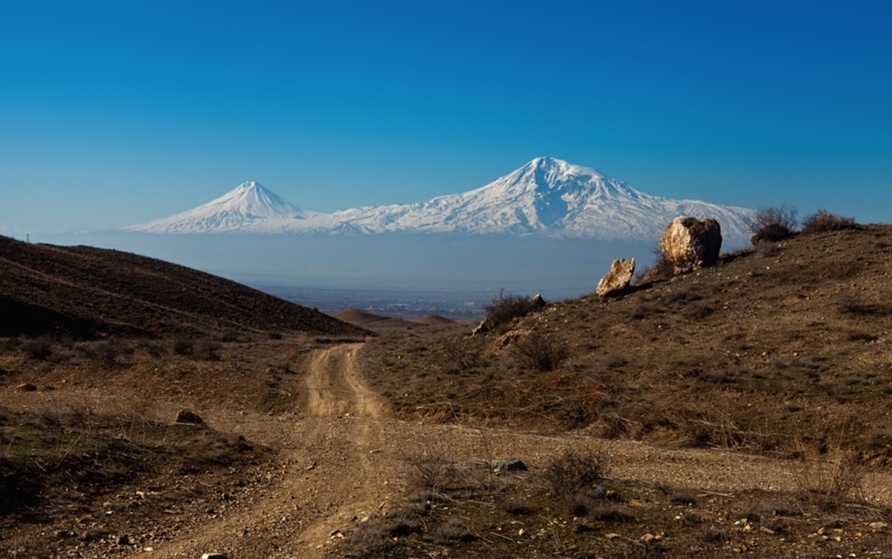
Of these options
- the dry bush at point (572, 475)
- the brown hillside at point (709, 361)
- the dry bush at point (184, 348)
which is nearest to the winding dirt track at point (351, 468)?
the brown hillside at point (709, 361)

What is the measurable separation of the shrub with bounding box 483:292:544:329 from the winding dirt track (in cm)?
918

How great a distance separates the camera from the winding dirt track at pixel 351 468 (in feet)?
24.3

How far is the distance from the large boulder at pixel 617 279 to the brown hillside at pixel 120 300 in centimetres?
2146

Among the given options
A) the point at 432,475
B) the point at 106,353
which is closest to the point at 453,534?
the point at 432,475

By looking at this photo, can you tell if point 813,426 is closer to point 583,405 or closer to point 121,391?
point 583,405

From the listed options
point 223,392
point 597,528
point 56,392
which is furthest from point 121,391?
point 597,528

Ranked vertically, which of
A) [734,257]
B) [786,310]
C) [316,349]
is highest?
[734,257]

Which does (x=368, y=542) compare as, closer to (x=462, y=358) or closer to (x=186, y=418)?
(x=186, y=418)

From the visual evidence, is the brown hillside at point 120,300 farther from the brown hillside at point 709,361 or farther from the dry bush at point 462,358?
the dry bush at point 462,358

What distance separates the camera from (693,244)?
27.7 meters

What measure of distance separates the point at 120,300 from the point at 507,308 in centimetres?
2437

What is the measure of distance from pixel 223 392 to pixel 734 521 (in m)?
15.2

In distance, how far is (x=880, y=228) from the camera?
1105 inches

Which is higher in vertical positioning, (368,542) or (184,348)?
(368,542)
